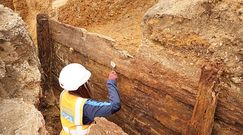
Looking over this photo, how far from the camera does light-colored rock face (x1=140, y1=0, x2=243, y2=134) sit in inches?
132

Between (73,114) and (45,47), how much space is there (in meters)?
2.72

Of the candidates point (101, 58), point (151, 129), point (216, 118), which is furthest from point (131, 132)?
point (216, 118)

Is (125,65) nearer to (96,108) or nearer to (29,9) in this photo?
(96,108)

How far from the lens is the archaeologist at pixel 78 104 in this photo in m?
3.54

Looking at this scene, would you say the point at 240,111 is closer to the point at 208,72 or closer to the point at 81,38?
the point at 208,72

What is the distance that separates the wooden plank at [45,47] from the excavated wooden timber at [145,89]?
524 mm

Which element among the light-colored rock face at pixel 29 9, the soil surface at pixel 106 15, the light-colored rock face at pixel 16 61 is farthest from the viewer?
the light-colored rock face at pixel 29 9

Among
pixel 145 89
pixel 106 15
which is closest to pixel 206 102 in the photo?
pixel 145 89

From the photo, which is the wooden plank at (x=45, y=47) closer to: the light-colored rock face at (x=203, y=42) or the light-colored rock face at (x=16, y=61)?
the light-colored rock face at (x=16, y=61)

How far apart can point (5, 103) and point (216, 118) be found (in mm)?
2004

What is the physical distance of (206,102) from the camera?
3.36 m

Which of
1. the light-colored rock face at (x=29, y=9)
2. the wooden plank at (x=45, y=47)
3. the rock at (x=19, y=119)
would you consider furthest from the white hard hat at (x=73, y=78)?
the light-colored rock face at (x=29, y=9)

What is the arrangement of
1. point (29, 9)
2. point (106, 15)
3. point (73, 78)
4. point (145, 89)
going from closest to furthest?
point (73, 78), point (145, 89), point (106, 15), point (29, 9)

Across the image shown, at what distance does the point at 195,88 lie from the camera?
3582 millimetres
